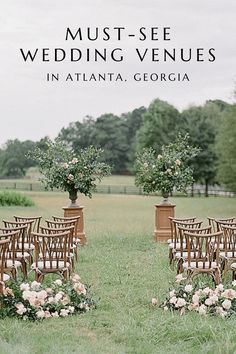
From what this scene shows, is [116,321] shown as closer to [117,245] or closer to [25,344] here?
[25,344]

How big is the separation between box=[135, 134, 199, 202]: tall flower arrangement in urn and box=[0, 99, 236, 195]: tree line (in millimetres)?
8904

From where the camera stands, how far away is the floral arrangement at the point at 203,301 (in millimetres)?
6523

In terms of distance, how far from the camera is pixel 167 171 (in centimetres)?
1335

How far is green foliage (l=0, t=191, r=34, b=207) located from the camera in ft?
87.2

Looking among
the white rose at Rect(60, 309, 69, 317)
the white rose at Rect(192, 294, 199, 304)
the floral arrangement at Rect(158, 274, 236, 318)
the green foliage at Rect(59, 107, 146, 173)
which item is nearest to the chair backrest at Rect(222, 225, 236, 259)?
the floral arrangement at Rect(158, 274, 236, 318)

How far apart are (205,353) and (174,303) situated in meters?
1.61

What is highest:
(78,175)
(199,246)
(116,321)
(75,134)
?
(75,134)

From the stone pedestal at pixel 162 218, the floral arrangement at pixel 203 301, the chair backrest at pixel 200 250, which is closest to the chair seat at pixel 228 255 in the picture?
the chair backrest at pixel 200 250

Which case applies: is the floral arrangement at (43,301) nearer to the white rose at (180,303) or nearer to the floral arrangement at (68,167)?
the white rose at (180,303)

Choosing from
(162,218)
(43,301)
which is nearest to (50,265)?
(43,301)

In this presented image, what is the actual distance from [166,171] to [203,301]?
22.3ft

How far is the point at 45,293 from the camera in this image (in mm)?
6645

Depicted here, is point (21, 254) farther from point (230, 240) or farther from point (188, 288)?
point (230, 240)

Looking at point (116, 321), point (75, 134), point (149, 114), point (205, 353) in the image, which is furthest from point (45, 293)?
point (75, 134)
